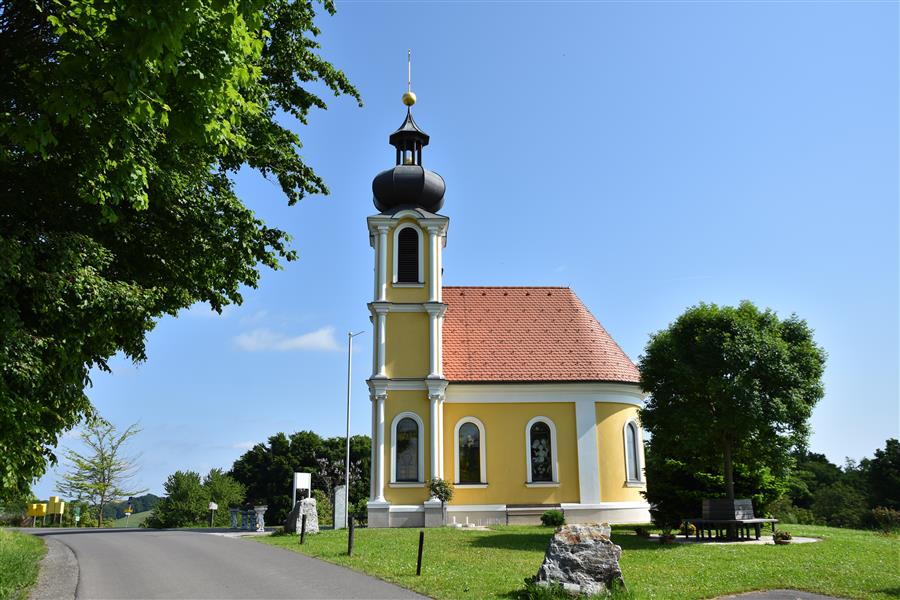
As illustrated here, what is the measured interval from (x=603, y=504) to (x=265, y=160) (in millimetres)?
21063

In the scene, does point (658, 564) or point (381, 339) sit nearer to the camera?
point (658, 564)

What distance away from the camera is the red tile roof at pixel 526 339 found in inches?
1183

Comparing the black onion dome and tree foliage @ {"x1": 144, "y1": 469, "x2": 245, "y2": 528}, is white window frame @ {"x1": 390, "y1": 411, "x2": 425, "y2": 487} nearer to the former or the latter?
the black onion dome

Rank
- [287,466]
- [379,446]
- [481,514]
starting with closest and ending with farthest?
1. [379,446]
2. [481,514]
3. [287,466]

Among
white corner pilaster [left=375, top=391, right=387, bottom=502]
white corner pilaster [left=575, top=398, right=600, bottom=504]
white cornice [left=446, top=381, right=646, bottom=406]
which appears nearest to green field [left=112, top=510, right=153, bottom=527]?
white corner pilaster [left=375, top=391, right=387, bottom=502]

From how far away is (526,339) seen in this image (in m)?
31.7

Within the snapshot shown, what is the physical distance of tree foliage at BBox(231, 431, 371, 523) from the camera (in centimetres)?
4762

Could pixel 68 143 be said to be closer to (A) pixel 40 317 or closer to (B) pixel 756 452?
(A) pixel 40 317

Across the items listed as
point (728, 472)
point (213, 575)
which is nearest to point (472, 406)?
point (728, 472)

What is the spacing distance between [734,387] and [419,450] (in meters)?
13.2

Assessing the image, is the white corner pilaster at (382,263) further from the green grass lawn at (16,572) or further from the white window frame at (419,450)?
the green grass lawn at (16,572)

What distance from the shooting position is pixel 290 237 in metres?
13.0

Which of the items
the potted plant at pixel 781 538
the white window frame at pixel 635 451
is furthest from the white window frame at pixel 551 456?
the potted plant at pixel 781 538

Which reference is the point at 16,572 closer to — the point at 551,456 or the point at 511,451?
the point at 511,451
